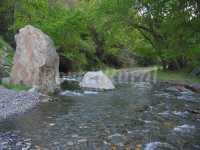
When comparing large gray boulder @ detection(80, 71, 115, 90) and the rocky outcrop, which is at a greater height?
the rocky outcrop

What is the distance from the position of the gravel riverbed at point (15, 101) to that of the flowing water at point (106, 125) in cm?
50

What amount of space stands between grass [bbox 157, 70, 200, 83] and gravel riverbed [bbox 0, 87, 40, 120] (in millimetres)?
14334

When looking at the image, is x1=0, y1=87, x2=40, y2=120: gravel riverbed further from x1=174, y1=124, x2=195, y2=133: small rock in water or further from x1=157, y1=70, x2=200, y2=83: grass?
x1=157, y1=70, x2=200, y2=83: grass

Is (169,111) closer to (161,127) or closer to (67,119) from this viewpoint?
(161,127)

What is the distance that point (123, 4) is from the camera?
30.3m

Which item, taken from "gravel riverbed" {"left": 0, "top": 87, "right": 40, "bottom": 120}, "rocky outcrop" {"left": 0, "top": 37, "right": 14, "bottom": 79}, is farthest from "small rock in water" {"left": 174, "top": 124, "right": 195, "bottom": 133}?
"rocky outcrop" {"left": 0, "top": 37, "right": 14, "bottom": 79}

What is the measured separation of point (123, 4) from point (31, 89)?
13641 mm

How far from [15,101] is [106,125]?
5.43 meters

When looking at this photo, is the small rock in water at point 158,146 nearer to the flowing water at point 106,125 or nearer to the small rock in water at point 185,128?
the flowing water at point 106,125

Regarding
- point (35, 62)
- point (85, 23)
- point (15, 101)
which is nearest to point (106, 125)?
point (15, 101)

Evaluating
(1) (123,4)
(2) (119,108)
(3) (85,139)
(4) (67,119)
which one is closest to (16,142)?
(3) (85,139)

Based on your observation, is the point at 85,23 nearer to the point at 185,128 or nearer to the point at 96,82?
the point at 96,82

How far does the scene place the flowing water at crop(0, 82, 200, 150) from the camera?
10670 millimetres

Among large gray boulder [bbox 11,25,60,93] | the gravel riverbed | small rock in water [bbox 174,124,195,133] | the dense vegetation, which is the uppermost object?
the dense vegetation
